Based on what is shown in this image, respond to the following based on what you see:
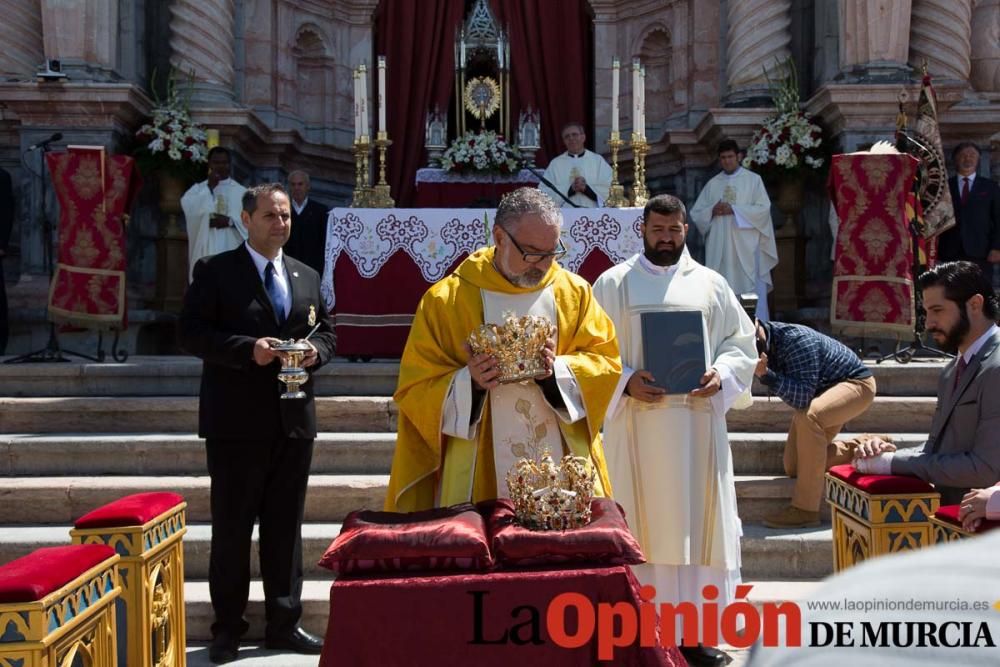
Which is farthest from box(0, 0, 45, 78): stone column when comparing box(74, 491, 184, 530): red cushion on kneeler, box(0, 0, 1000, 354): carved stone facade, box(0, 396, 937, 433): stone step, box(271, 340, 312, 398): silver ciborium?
box(74, 491, 184, 530): red cushion on kneeler

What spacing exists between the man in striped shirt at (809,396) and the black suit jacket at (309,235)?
4.93 metres

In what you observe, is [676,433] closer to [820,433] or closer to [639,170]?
[820,433]

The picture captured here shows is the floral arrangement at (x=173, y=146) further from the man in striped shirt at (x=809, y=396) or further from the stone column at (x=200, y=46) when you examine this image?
the man in striped shirt at (x=809, y=396)

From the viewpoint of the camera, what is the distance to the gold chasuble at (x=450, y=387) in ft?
11.2

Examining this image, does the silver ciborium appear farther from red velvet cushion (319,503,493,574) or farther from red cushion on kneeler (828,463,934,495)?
red cushion on kneeler (828,463,934,495)

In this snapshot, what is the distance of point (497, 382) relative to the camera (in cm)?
326

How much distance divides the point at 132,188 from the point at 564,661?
282 inches

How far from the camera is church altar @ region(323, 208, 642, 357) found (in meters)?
7.71

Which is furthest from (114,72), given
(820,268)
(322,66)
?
(820,268)

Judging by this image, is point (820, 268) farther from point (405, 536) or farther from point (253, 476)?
point (405, 536)

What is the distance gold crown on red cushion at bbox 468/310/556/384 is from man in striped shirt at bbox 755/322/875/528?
2.31 metres

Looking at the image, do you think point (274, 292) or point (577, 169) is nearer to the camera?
point (274, 292)

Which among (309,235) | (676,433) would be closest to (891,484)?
(676,433)

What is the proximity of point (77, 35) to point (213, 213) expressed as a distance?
2383 millimetres
